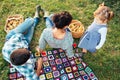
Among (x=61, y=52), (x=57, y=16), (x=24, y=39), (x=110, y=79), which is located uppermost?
(x=57, y=16)

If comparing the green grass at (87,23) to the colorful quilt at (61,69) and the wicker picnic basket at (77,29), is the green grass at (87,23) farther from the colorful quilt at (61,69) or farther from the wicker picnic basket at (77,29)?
the wicker picnic basket at (77,29)

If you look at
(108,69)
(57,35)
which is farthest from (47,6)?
(108,69)

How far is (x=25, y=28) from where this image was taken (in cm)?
489

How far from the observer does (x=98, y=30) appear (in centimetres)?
444

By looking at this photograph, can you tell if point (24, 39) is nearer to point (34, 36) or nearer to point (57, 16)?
point (34, 36)

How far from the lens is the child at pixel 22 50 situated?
12.7ft

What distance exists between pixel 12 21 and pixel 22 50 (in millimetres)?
1595

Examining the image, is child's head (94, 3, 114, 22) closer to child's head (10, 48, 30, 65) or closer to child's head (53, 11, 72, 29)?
child's head (53, 11, 72, 29)

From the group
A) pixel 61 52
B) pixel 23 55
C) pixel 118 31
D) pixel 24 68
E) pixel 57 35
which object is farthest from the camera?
pixel 118 31

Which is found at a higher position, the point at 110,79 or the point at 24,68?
the point at 24,68

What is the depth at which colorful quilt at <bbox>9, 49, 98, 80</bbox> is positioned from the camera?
4.73m

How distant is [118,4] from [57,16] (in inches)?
84.8

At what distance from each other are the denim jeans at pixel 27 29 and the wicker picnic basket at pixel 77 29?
2.53ft

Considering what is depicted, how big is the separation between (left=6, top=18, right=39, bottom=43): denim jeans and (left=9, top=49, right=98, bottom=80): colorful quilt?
0.42m
